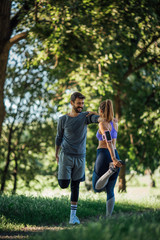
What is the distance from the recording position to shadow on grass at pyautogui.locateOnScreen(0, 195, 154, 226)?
228 inches

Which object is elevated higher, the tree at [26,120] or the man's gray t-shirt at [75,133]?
the man's gray t-shirt at [75,133]

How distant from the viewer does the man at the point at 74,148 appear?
5.45 meters

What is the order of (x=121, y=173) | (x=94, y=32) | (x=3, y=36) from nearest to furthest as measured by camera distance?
(x=3, y=36) → (x=94, y=32) → (x=121, y=173)

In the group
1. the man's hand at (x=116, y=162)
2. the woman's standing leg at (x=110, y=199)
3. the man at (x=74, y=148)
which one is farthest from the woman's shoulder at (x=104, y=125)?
the woman's standing leg at (x=110, y=199)

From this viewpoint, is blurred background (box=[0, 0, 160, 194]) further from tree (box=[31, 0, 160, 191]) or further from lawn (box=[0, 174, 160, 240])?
lawn (box=[0, 174, 160, 240])

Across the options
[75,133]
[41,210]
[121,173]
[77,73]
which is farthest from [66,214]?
[121,173]

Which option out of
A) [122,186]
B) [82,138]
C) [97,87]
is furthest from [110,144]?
[122,186]

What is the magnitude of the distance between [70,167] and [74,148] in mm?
347

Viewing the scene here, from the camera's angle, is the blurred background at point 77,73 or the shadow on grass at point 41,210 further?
the blurred background at point 77,73

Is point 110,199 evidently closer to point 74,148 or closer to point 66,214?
point 74,148

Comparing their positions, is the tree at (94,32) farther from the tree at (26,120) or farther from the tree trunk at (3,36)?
the tree at (26,120)

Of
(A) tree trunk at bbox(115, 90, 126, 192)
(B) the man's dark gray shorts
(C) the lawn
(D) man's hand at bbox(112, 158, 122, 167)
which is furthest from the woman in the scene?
(A) tree trunk at bbox(115, 90, 126, 192)

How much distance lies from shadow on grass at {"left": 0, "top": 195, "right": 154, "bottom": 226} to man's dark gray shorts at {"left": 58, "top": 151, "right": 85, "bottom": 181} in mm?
834

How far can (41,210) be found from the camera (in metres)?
6.15
